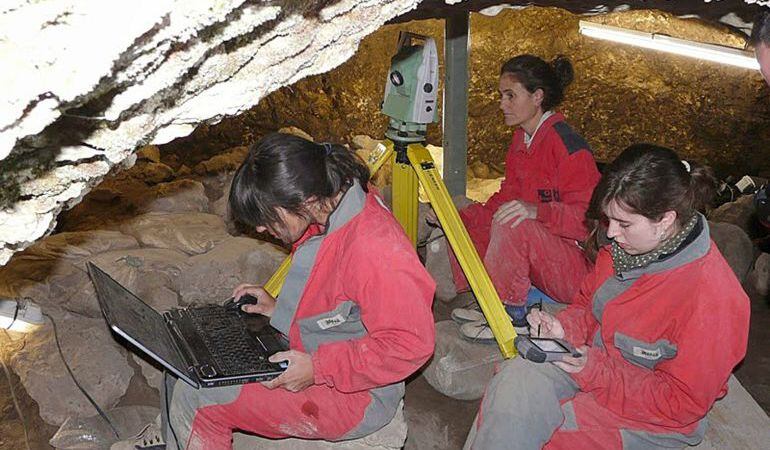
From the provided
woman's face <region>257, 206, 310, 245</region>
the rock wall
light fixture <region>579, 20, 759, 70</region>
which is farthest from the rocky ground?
the rock wall

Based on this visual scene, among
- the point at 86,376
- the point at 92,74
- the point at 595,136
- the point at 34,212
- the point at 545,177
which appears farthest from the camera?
the point at 595,136

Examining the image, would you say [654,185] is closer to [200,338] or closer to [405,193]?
[200,338]

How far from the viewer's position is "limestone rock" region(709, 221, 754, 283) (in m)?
4.25

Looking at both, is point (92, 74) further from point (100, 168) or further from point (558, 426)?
point (558, 426)

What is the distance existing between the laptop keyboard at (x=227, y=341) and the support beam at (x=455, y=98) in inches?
98.8

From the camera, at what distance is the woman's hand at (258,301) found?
2.58 metres

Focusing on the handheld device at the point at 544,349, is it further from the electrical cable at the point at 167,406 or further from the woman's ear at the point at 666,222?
the electrical cable at the point at 167,406

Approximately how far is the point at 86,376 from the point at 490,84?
4.93 meters

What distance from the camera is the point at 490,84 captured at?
7055 millimetres

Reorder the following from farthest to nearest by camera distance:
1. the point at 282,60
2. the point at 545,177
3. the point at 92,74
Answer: the point at 545,177 → the point at 282,60 → the point at 92,74

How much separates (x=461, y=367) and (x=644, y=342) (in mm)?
1190

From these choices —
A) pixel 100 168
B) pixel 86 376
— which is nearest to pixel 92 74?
pixel 100 168

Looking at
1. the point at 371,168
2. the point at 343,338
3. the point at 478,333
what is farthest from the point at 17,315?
the point at 478,333

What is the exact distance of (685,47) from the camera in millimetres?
3359
